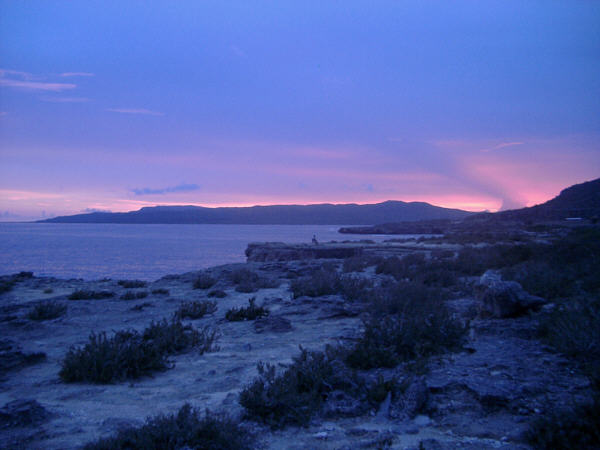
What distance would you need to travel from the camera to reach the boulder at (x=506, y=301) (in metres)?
7.02

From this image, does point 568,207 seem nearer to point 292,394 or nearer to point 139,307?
point 139,307

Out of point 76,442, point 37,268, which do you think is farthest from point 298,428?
point 37,268

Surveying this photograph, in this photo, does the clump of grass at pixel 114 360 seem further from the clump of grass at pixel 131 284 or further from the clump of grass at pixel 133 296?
the clump of grass at pixel 131 284

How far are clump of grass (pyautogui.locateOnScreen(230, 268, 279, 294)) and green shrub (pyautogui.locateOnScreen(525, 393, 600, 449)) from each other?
10.6 meters

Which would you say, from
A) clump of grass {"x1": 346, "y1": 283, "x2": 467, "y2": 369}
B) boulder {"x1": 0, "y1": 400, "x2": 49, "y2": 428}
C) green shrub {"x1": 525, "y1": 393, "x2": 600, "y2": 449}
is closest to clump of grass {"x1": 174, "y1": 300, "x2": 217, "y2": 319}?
clump of grass {"x1": 346, "y1": 283, "x2": 467, "y2": 369}

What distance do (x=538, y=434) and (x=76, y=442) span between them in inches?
151

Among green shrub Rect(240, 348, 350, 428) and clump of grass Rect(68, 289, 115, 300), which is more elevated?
green shrub Rect(240, 348, 350, 428)

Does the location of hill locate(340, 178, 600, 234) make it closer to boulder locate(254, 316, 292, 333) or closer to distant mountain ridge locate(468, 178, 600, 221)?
distant mountain ridge locate(468, 178, 600, 221)

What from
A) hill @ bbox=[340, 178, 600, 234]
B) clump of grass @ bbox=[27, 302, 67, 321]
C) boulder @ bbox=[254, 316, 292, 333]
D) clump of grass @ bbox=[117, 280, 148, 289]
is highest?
hill @ bbox=[340, 178, 600, 234]

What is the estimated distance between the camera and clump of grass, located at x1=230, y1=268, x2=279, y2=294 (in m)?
13.4

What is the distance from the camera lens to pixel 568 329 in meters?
5.08

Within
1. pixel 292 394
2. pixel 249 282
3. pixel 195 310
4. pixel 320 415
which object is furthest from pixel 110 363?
pixel 249 282

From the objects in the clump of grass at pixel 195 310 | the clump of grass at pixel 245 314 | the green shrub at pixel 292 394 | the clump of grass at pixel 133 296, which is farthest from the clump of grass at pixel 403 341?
the clump of grass at pixel 133 296

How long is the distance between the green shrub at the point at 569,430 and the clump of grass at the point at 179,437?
229 centimetres
